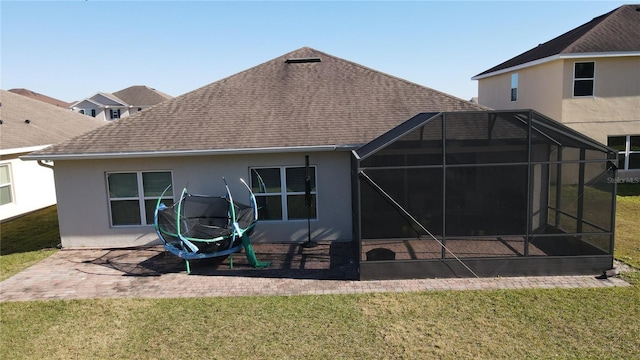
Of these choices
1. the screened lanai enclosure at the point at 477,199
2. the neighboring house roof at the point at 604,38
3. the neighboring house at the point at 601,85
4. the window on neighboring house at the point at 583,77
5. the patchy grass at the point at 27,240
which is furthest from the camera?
the window on neighboring house at the point at 583,77

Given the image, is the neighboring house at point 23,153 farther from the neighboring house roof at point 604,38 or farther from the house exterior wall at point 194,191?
the neighboring house roof at point 604,38

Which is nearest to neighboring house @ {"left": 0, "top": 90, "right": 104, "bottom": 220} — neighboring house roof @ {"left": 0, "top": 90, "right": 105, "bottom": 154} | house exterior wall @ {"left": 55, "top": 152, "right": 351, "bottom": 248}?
neighboring house roof @ {"left": 0, "top": 90, "right": 105, "bottom": 154}

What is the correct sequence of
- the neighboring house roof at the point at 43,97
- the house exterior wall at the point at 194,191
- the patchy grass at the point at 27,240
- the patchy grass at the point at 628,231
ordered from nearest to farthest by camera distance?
the patchy grass at the point at 628,231 → the patchy grass at the point at 27,240 → the house exterior wall at the point at 194,191 → the neighboring house roof at the point at 43,97

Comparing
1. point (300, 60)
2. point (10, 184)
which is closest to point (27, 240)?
point (10, 184)

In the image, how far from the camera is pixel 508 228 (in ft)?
29.8

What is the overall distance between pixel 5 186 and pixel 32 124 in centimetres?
547

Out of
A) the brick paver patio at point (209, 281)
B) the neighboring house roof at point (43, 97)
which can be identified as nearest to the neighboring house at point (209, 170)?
the brick paver patio at point (209, 281)

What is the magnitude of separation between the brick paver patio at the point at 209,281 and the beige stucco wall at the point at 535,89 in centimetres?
1024

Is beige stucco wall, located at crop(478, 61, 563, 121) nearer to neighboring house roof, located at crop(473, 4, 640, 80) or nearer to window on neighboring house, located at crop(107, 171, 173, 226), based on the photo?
neighboring house roof, located at crop(473, 4, 640, 80)

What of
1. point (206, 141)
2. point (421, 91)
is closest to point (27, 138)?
point (206, 141)

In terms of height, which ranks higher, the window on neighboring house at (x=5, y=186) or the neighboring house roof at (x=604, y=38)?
the neighboring house roof at (x=604, y=38)

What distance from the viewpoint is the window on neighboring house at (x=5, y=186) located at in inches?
598

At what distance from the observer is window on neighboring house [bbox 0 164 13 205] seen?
15180 millimetres

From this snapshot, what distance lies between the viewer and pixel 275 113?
1257 centimetres
